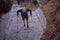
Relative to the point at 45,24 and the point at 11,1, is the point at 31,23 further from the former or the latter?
the point at 11,1

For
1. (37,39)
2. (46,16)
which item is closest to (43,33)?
(37,39)

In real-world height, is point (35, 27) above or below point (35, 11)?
below

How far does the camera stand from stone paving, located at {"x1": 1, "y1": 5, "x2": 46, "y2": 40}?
1.88 metres

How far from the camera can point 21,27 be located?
196 cm

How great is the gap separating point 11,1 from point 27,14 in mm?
190

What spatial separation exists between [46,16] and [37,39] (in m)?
0.26

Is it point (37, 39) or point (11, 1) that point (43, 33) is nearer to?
point (37, 39)

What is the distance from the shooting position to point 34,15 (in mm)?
2023

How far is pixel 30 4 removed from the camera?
2.01 m

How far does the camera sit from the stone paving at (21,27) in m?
1.88

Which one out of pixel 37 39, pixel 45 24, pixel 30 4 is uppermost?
pixel 30 4

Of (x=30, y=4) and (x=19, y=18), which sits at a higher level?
(x=30, y=4)

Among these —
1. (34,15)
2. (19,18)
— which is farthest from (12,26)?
(34,15)

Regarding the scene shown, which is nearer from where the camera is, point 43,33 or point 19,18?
point 43,33
